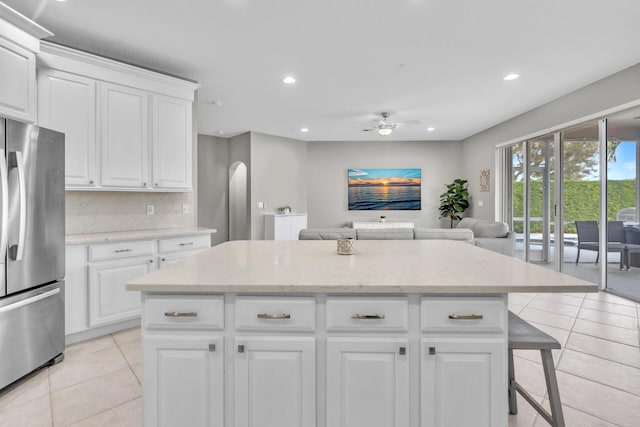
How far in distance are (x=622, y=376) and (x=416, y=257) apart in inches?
68.3

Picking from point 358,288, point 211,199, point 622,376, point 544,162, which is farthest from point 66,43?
point 544,162

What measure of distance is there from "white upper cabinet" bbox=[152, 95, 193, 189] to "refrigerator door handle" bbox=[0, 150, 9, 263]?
135 centimetres

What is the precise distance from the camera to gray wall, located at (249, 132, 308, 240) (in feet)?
22.0

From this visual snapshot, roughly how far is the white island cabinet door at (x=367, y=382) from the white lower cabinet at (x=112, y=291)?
2219 mm

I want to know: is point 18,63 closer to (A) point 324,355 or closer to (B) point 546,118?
(A) point 324,355

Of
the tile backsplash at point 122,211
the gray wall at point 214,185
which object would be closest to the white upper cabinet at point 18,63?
the tile backsplash at point 122,211

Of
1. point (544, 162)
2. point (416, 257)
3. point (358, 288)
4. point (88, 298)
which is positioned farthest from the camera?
point (544, 162)

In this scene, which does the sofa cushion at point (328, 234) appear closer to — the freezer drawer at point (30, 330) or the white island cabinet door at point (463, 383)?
the freezer drawer at point (30, 330)

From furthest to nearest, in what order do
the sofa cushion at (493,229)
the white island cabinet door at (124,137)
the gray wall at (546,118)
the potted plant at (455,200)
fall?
the potted plant at (455,200)
the sofa cushion at (493,229)
the gray wall at (546,118)
the white island cabinet door at (124,137)

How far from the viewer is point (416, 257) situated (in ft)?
5.62

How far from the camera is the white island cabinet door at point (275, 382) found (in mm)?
1196

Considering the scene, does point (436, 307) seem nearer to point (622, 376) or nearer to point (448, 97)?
point (622, 376)

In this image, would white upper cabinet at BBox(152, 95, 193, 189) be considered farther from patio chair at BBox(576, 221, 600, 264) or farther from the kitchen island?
patio chair at BBox(576, 221, 600, 264)

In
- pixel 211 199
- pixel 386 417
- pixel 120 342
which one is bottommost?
pixel 120 342
